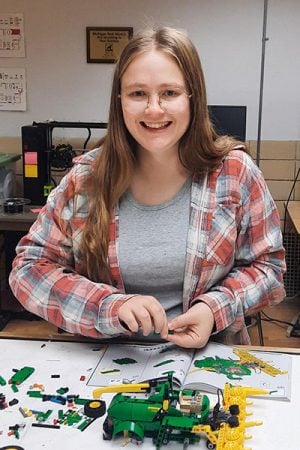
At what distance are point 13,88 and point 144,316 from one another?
8.34ft

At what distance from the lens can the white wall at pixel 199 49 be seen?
125 inches

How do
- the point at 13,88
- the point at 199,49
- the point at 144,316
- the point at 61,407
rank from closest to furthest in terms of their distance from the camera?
the point at 61,407, the point at 144,316, the point at 199,49, the point at 13,88

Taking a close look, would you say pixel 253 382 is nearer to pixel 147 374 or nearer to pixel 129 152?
pixel 147 374

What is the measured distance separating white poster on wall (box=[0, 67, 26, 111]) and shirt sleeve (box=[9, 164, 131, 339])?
7.14 feet

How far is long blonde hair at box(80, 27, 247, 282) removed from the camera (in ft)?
4.05

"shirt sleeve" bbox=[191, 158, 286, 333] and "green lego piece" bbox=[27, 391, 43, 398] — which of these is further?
"shirt sleeve" bbox=[191, 158, 286, 333]

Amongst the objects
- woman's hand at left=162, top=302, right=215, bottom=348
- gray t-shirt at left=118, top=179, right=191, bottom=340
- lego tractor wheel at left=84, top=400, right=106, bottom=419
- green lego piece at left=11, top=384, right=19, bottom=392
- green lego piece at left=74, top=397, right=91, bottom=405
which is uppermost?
gray t-shirt at left=118, top=179, right=191, bottom=340

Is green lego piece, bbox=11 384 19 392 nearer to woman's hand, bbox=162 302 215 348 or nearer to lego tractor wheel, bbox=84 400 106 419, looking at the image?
lego tractor wheel, bbox=84 400 106 419

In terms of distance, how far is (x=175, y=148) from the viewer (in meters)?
1.31

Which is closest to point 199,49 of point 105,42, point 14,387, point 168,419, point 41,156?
point 105,42

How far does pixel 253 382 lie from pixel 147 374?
0.19 meters

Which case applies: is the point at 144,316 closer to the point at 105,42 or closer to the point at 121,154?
the point at 121,154

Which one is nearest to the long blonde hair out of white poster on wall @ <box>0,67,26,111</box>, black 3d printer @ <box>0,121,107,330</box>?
black 3d printer @ <box>0,121,107,330</box>

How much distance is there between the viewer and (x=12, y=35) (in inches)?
130
